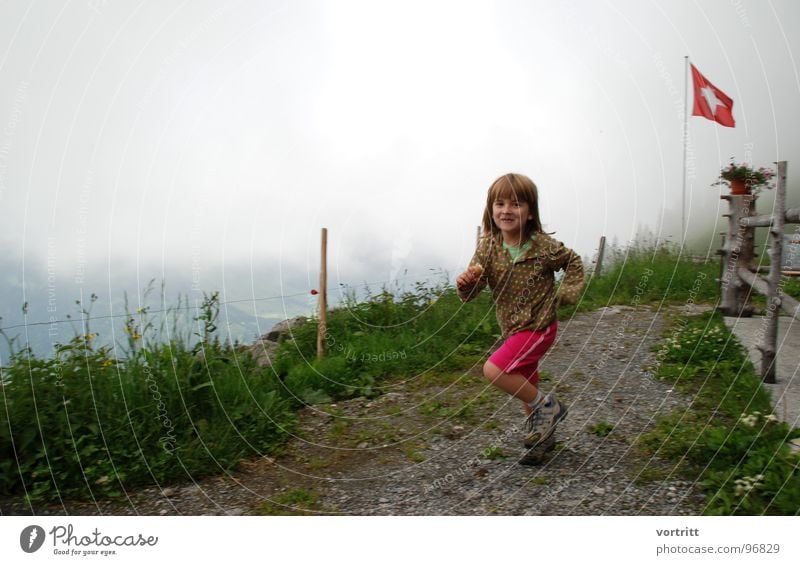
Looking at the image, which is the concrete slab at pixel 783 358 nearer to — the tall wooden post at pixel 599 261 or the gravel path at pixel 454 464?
the gravel path at pixel 454 464

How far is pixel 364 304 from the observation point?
5.29 meters

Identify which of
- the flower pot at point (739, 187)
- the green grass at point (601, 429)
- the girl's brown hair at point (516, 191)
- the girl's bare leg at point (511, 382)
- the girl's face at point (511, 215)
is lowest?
the green grass at point (601, 429)

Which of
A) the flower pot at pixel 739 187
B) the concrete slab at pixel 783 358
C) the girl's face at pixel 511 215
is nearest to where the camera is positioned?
the girl's face at pixel 511 215

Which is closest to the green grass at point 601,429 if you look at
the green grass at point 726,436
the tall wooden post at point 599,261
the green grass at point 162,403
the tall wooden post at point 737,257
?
the green grass at point 726,436

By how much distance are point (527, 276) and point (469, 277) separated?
301 millimetres

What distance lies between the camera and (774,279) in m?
3.79

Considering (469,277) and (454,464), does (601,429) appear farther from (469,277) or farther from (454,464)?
(469,277)

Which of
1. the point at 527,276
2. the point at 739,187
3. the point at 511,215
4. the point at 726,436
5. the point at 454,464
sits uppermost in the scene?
the point at 739,187

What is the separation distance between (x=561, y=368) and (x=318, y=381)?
5.94 feet

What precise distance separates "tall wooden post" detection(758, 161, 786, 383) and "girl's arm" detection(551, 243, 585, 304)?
1.75 metres

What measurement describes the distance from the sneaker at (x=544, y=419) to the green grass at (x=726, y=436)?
1.49 ft

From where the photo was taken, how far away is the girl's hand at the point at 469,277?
2.64 metres

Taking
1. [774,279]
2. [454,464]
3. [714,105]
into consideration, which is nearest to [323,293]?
[454,464]

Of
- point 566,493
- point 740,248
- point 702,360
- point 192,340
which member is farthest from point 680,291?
point 192,340
